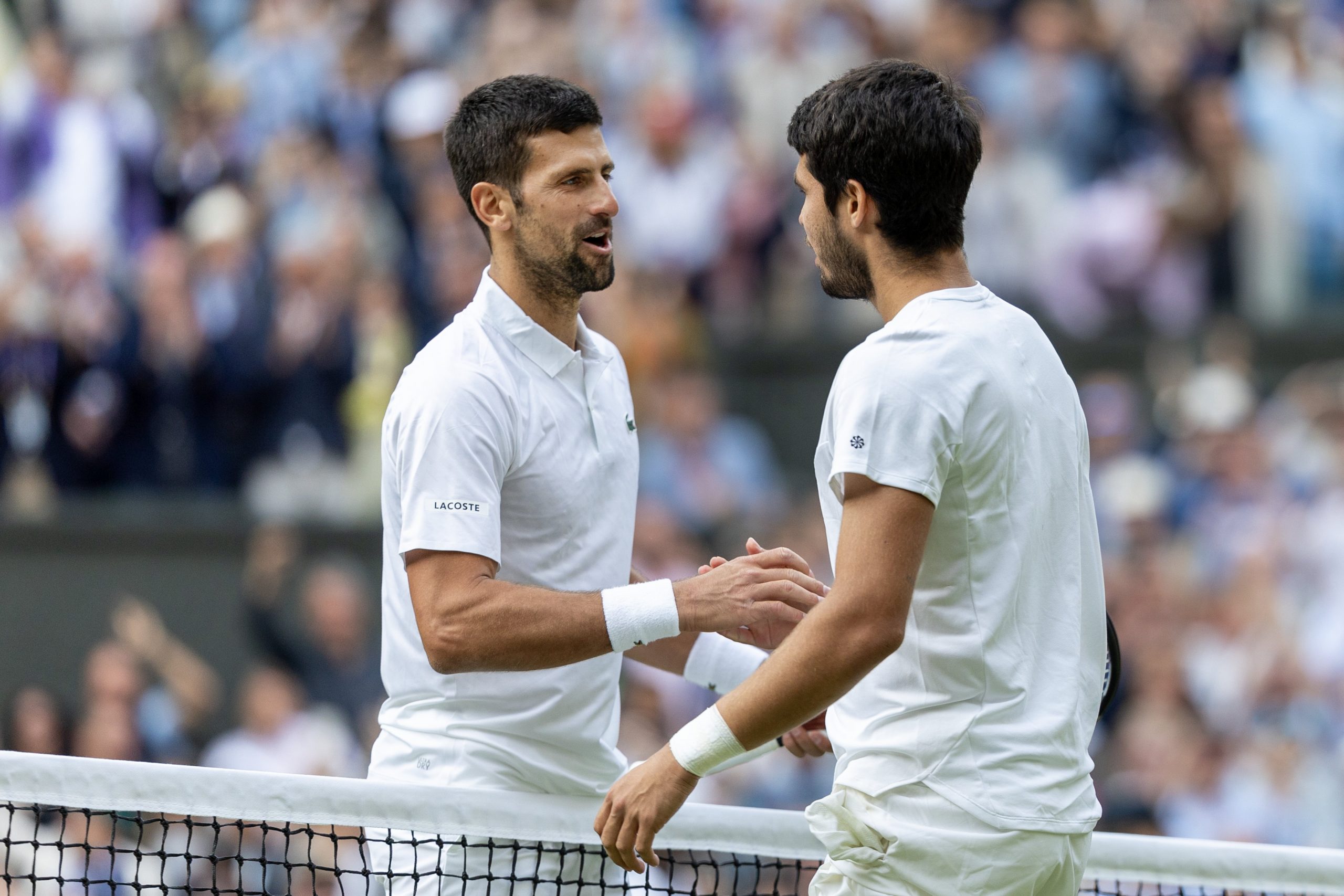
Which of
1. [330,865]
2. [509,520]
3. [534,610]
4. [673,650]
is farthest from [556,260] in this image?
[330,865]

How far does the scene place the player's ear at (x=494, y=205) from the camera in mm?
3414

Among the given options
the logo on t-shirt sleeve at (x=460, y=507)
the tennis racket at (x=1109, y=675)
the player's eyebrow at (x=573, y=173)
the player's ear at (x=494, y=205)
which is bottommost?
the tennis racket at (x=1109, y=675)

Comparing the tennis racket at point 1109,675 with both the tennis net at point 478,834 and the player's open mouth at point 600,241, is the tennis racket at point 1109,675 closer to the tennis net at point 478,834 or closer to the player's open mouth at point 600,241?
the tennis net at point 478,834

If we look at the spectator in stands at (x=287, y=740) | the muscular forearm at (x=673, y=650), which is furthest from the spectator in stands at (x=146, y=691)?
the muscular forearm at (x=673, y=650)

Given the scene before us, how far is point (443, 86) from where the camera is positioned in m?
10.2

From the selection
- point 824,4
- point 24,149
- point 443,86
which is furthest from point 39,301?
point 824,4

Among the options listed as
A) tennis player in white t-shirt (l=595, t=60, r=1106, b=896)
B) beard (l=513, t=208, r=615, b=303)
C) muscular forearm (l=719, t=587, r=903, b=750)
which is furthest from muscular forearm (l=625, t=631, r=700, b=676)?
muscular forearm (l=719, t=587, r=903, b=750)

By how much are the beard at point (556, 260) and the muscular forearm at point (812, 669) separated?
1.08m

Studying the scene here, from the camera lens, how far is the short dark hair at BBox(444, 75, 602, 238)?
341 cm

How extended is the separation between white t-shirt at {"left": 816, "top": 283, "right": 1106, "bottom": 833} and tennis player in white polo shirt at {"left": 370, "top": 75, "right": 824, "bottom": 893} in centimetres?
41

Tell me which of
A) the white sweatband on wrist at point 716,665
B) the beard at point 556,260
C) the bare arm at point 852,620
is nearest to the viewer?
the bare arm at point 852,620

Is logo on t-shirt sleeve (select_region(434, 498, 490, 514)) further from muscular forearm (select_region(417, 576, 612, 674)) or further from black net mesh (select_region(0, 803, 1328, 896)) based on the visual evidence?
black net mesh (select_region(0, 803, 1328, 896))

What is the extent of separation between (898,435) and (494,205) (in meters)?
1.24

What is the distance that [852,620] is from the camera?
8.28 feet
